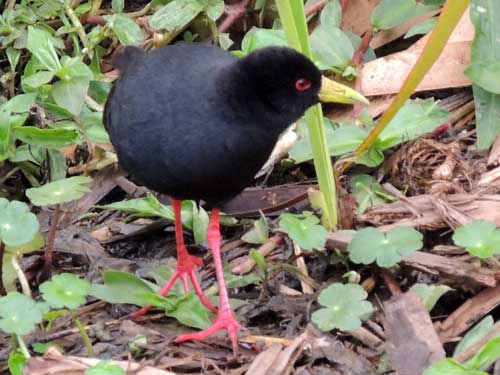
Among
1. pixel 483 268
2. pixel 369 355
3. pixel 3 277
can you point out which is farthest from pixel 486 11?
pixel 3 277

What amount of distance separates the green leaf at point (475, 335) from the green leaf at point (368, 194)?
845mm

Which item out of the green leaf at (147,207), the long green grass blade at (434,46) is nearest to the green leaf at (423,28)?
the long green grass blade at (434,46)

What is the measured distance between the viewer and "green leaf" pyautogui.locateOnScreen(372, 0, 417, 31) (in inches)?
187

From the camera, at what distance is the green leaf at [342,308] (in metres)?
3.29

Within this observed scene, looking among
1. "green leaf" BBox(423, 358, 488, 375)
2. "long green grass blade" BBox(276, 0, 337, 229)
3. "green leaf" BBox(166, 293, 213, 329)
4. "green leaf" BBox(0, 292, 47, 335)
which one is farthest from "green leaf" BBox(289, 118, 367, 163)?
"green leaf" BBox(423, 358, 488, 375)

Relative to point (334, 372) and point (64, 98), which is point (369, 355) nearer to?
point (334, 372)

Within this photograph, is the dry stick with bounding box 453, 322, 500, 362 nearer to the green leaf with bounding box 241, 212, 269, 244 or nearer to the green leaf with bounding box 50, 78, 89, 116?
the green leaf with bounding box 241, 212, 269, 244

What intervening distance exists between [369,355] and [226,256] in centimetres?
98

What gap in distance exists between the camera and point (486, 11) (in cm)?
436

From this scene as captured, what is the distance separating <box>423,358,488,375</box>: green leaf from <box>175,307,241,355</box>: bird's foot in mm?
834

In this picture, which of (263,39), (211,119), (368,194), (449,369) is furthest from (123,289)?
(263,39)

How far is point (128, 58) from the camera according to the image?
4164 millimetres

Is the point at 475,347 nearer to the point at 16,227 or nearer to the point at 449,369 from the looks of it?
the point at 449,369

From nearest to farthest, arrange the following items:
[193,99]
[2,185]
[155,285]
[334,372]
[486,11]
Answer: [334,372], [193,99], [155,285], [486,11], [2,185]
